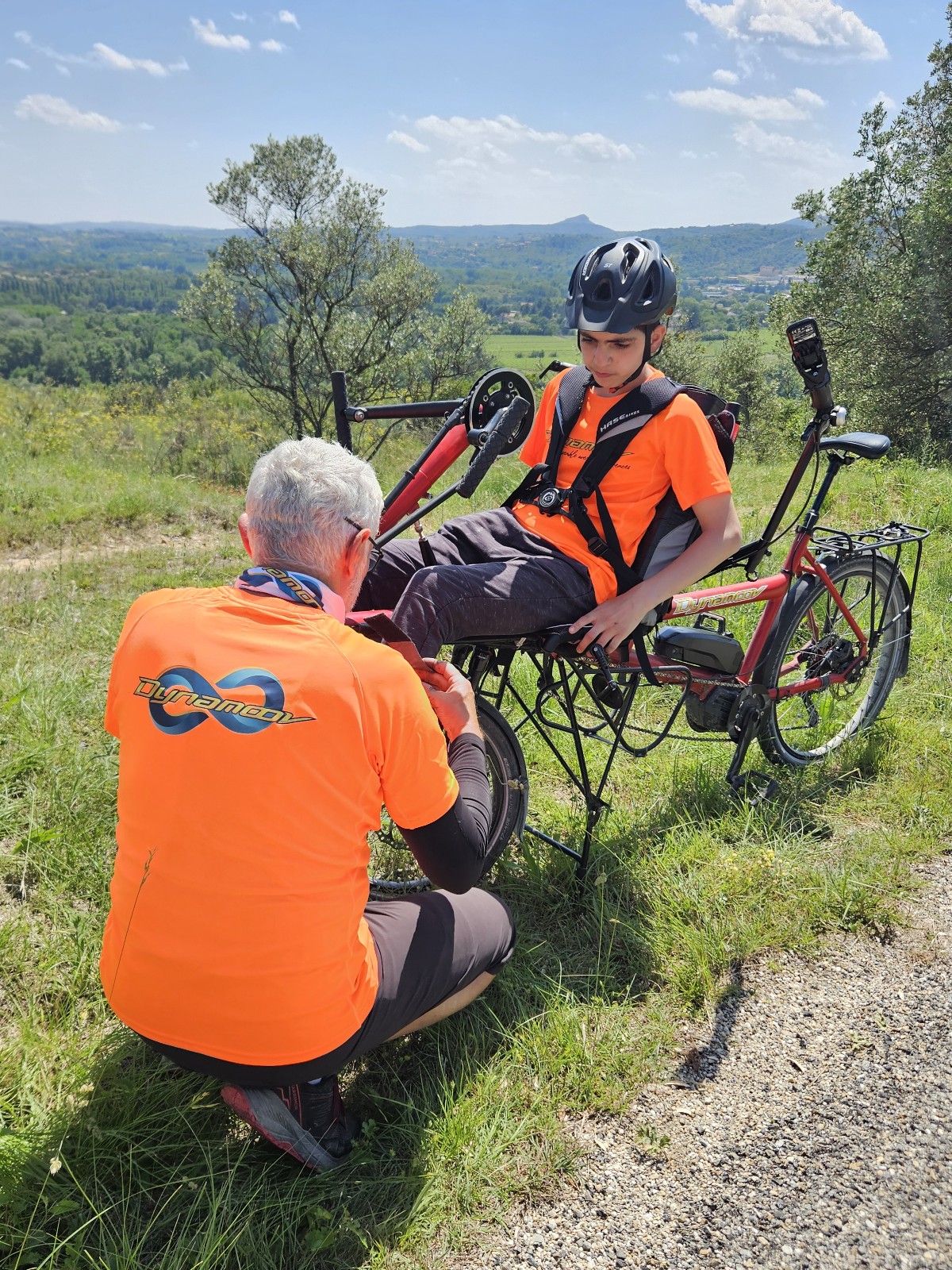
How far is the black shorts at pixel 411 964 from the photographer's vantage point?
1.80 metres

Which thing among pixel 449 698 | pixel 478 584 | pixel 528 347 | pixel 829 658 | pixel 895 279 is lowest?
pixel 829 658

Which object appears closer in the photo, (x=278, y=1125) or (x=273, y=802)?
(x=273, y=802)

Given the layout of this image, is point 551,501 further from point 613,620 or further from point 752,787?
point 752,787

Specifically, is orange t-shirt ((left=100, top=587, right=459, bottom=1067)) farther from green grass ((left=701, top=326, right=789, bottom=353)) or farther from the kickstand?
green grass ((left=701, top=326, right=789, bottom=353))

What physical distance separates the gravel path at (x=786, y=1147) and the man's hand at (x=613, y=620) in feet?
4.60

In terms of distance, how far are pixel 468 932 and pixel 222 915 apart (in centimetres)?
99

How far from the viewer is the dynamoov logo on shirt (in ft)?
5.08

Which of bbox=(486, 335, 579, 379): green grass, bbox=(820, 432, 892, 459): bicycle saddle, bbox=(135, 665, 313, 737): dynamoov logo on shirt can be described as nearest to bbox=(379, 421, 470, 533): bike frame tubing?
bbox=(135, 665, 313, 737): dynamoov logo on shirt

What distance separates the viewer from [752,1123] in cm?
227

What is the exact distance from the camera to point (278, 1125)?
77.0 inches

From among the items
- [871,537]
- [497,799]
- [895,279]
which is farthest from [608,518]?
[895,279]

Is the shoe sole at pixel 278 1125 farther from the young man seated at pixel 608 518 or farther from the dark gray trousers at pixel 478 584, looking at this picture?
the young man seated at pixel 608 518

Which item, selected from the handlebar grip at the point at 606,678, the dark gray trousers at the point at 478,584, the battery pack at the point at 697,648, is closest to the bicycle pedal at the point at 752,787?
the battery pack at the point at 697,648

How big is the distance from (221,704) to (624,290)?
2.26 meters
